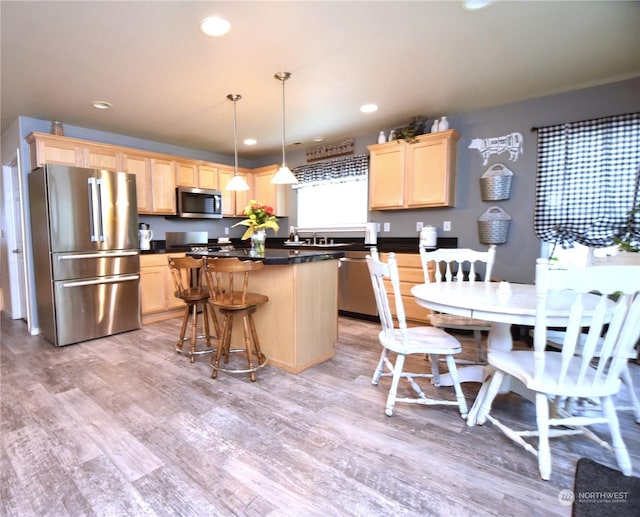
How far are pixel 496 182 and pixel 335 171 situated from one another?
218 centimetres

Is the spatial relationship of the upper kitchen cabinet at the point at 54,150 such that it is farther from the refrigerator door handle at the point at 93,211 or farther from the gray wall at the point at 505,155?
the refrigerator door handle at the point at 93,211

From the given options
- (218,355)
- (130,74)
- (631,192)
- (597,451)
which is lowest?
(597,451)

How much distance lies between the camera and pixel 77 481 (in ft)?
4.73

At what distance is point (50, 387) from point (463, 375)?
9.56 feet

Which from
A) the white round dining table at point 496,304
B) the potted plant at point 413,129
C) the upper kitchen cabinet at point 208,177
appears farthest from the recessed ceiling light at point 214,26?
the upper kitchen cabinet at point 208,177

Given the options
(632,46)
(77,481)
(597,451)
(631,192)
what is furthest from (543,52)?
(77,481)

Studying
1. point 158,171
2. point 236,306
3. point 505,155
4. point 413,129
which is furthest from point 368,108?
point 158,171

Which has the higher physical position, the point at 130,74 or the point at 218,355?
the point at 130,74

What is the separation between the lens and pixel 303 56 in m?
2.40

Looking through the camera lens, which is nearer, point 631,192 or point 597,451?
point 597,451

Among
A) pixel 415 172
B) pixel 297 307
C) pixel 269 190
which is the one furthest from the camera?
pixel 269 190

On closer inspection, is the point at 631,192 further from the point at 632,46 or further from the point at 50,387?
the point at 50,387

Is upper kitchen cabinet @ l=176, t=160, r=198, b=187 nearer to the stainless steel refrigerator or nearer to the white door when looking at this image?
the stainless steel refrigerator

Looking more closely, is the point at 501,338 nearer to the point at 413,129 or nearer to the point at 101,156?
the point at 413,129
